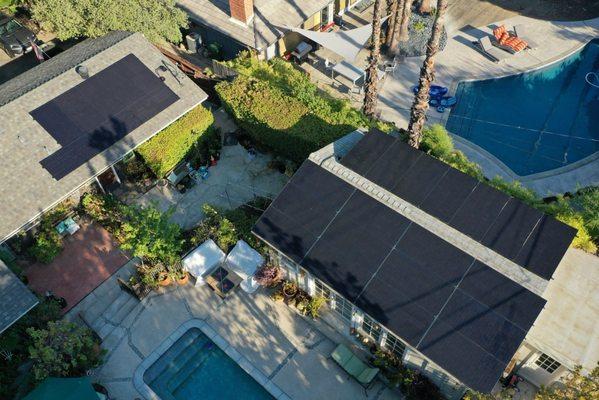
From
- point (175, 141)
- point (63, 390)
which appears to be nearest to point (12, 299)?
point (63, 390)

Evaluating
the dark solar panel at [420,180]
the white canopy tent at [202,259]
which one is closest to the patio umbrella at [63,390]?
the white canopy tent at [202,259]

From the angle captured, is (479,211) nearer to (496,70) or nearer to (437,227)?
(437,227)

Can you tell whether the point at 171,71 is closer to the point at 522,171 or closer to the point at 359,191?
the point at 359,191

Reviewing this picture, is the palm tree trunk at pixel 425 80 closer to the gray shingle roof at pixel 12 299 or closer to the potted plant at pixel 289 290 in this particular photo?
the potted plant at pixel 289 290

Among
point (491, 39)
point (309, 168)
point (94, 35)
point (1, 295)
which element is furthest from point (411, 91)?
point (1, 295)

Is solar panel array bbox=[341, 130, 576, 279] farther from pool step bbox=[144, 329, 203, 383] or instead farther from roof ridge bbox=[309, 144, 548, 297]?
pool step bbox=[144, 329, 203, 383]
